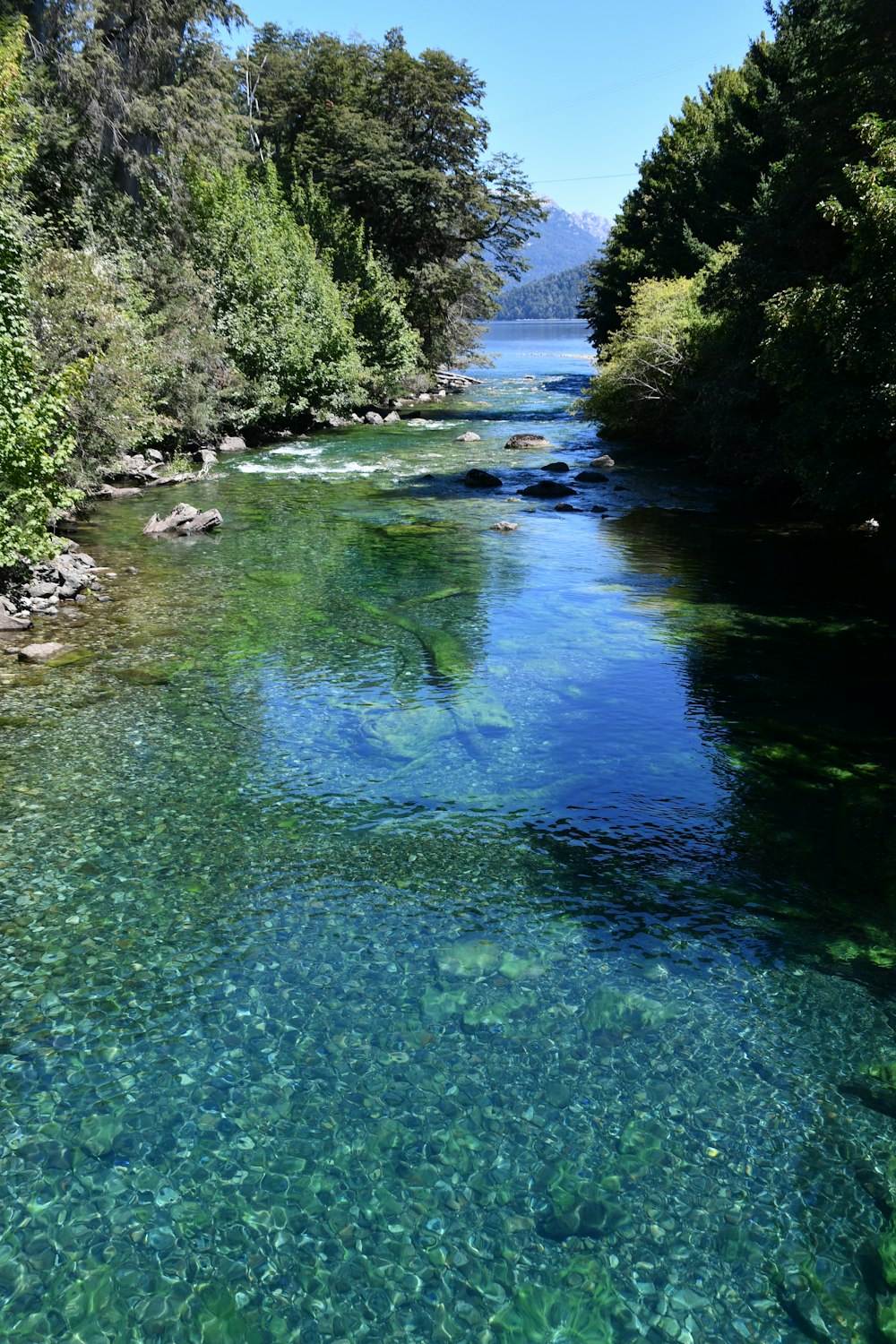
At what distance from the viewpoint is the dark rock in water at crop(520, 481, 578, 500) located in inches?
1076

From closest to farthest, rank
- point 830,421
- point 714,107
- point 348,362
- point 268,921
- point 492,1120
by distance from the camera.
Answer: point 492,1120 < point 268,921 < point 830,421 < point 348,362 < point 714,107

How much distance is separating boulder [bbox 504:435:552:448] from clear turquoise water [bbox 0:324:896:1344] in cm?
2178

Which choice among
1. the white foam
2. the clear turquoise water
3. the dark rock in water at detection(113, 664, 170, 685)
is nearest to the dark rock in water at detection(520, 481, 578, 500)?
the white foam

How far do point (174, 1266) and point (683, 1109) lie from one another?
3269mm

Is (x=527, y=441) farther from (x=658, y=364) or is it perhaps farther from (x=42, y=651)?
(x=42, y=651)

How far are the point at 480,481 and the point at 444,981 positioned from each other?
22918 mm

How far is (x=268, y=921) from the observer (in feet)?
26.0

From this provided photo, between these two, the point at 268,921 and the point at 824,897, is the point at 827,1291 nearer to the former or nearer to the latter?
the point at 824,897

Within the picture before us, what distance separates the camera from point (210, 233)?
34000 mm

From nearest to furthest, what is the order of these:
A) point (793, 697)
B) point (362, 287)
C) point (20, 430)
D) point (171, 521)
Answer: point (793, 697) < point (20, 430) < point (171, 521) < point (362, 287)

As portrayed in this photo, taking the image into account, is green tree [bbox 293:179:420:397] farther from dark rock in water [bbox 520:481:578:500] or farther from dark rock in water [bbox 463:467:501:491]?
dark rock in water [bbox 520:481:578:500]

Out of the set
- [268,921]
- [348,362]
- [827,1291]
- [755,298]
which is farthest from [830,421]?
[348,362]

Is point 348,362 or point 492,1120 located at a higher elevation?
point 348,362

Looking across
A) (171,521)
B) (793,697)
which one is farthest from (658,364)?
(793,697)
